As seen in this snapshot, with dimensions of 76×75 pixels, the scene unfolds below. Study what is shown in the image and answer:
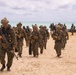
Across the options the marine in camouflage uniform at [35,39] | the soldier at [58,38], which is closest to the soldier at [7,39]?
the marine in camouflage uniform at [35,39]

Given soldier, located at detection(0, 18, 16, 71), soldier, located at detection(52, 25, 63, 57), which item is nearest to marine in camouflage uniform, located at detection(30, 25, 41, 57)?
soldier, located at detection(52, 25, 63, 57)

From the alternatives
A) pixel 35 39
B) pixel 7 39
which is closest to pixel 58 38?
pixel 35 39

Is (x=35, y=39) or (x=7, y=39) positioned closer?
(x=7, y=39)

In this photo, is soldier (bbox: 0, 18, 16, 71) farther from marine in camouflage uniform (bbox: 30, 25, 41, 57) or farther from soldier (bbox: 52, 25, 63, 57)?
soldier (bbox: 52, 25, 63, 57)

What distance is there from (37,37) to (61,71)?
Answer: 558 cm

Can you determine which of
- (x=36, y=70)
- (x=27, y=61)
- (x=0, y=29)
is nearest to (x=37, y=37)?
(x=27, y=61)

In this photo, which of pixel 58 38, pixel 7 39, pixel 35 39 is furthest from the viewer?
pixel 58 38

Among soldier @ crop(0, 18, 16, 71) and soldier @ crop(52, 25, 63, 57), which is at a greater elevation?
soldier @ crop(0, 18, 16, 71)

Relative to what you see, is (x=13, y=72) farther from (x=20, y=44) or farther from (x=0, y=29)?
(x=20, y=44)

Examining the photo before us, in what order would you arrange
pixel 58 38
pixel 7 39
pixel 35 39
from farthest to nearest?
pixel 58 38 < pixel 35 39 < pixel 7 39

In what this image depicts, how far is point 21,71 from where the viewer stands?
14.0 meters

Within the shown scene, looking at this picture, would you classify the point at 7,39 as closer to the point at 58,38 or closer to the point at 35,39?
the point at 35,39

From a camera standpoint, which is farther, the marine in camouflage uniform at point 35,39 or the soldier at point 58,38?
the soldier at point 58,38

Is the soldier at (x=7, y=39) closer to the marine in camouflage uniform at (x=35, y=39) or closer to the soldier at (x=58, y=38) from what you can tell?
the marine in camouflage uniform at (x=35, y=39)
